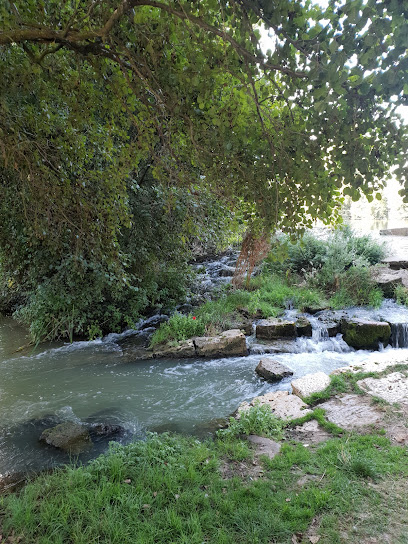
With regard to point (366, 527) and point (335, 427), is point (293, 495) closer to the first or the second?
point (366, 527)

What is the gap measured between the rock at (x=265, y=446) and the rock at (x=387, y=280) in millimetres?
8563

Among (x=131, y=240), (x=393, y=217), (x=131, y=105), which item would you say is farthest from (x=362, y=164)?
(x=393, y=217)

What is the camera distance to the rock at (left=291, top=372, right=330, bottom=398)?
5582 millimetres

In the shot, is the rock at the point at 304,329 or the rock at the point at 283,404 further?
the rock at the point at 304,329

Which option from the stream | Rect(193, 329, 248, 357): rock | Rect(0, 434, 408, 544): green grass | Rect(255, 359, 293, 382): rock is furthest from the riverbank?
Rect(193, 329, 248, 357): rock

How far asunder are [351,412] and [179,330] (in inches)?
201

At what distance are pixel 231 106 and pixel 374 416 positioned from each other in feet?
14.0

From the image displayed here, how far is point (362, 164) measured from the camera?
93.6 inches

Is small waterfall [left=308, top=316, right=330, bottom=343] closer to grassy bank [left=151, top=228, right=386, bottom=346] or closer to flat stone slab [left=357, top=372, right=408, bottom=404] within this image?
grassy bank [left=151, top=228, right=386, bottom=346]

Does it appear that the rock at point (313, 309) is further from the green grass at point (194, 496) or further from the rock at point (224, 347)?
the green grass at point (194, 496)

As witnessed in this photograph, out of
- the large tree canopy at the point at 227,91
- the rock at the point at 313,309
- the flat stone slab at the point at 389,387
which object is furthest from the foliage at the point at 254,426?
the rock at the point at 313,309

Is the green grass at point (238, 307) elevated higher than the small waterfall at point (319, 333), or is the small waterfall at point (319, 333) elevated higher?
the green grass at point (238, 307)

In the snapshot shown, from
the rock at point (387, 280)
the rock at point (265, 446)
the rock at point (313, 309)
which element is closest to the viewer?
the rock at point (265, 446)

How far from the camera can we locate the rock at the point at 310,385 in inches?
220
